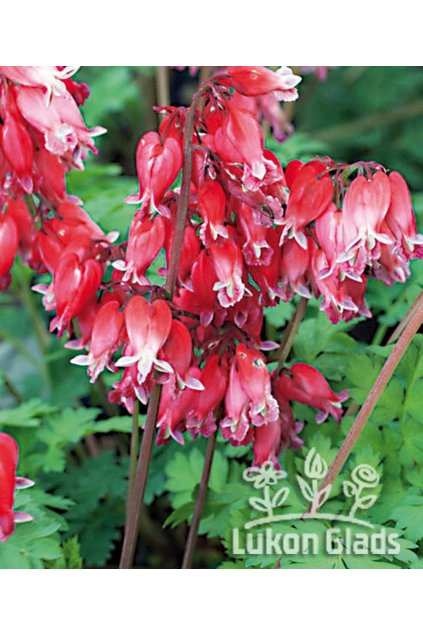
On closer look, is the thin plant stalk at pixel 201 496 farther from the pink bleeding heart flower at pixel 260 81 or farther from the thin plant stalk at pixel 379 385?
the pink bleeding heart flower at pixel 260 81

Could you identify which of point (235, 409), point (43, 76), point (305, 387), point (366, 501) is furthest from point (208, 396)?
point (43, 76)

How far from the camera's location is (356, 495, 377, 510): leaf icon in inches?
38.5

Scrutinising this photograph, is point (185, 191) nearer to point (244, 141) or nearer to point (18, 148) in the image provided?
point (244, 141)

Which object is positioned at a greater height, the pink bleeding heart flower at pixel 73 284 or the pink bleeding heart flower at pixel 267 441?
the pink bleeding heart flower at pixel 73 284

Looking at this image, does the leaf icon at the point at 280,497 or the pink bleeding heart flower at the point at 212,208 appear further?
the leaf icon at the point at 280,497

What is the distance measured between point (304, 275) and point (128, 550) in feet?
1.21

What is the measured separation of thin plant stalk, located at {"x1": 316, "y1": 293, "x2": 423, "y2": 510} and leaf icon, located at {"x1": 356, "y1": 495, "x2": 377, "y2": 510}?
0.16ft

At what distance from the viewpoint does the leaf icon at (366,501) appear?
3.21 feet

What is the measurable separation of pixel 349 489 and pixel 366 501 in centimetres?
2

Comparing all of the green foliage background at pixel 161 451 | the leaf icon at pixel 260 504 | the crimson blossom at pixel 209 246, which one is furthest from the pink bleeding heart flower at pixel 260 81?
the leaf icon at pixel 260 504

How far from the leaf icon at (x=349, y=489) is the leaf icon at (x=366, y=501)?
1 cm

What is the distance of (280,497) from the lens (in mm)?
978

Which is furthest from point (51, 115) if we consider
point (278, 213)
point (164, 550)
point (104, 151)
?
point (104, 151)

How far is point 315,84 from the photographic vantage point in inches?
103
